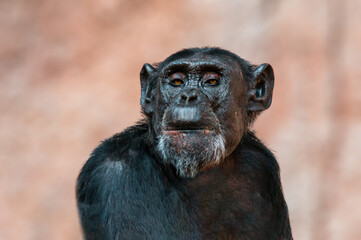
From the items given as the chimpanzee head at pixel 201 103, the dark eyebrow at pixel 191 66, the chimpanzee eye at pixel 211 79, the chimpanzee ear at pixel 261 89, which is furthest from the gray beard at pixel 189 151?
the chimpanzee ear at pixel 261 89

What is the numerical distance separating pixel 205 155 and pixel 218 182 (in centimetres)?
50

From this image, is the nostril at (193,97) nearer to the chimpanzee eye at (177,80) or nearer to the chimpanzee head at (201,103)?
the chimpanzee head at (201,103)

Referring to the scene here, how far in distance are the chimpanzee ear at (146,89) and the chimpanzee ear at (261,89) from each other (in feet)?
2.71

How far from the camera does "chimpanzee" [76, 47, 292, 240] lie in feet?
15.6

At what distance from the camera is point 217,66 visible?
17.0 feet

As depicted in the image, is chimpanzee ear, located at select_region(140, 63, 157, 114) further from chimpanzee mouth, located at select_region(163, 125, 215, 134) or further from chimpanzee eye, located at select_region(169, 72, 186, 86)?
chimpanzee mouth, located at select_region(163, 125, 215, 134)

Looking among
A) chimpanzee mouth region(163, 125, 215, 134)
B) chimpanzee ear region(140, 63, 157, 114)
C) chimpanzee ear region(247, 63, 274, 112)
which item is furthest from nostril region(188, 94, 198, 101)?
chimpanzee ear region(247, 63, 274, 112)

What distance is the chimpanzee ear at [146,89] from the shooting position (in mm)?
5355

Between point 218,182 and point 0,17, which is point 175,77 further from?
point 0,17

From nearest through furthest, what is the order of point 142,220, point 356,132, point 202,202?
point 142,220, point 202,202, point 356,132

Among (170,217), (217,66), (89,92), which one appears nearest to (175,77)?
(217,66)

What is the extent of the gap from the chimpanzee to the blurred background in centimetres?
413

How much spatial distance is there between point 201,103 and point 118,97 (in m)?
4.97

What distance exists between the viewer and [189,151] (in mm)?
4781
